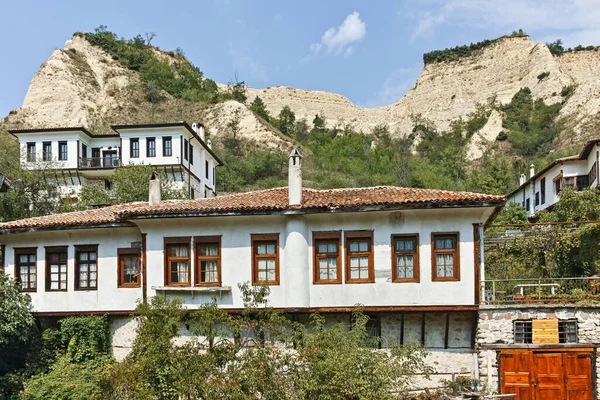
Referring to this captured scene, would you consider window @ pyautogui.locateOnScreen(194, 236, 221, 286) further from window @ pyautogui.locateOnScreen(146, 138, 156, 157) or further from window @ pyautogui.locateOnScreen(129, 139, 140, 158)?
window @ pyautogui.locateOnScreen(129, 139, 140, 158)

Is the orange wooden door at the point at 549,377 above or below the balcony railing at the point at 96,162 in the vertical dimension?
below

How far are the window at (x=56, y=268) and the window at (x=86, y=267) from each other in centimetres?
43

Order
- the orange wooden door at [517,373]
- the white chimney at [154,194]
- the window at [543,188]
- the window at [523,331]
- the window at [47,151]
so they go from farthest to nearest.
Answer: the window at [47,151] → the window at [543,188] → the white chimney at [154,194] → the window at [523,331] → the orange wooden door at [517,373]

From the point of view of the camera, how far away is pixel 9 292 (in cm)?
1855

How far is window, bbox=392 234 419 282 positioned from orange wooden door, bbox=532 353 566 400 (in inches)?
162

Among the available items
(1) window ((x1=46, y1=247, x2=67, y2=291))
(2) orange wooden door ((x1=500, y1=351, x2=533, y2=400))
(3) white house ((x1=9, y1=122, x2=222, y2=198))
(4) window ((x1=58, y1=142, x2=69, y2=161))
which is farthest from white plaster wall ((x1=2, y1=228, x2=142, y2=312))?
(4) window ((x1=58, y1=142, x2=69, y2=161))

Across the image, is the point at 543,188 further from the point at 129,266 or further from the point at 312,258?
the point at 129,266

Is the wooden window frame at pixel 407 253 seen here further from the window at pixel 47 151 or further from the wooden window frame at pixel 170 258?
the window at pixel 47 151

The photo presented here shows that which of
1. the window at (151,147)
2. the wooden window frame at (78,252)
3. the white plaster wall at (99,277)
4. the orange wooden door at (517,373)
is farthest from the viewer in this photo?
the window at (151,147)

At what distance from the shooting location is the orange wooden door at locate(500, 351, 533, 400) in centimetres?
1741

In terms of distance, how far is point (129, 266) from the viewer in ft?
63.2

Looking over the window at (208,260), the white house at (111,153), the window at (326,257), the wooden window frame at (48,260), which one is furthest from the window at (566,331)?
the white house at (111,153)

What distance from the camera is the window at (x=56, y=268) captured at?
19516 millimetres

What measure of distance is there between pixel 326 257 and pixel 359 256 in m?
0.95
